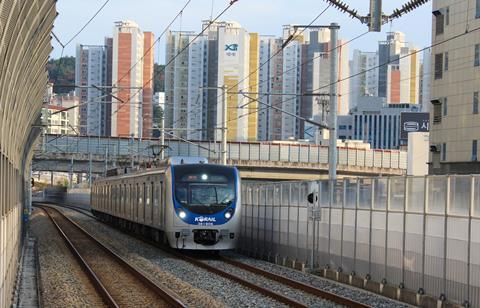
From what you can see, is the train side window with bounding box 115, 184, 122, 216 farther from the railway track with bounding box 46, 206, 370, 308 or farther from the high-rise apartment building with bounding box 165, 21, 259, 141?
the high-rise apartment building with bounding box 165, 21, 259, 141

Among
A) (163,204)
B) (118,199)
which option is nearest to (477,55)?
(118,199)

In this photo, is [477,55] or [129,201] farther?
[477,55]

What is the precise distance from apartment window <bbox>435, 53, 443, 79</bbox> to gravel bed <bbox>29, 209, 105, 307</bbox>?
35.8 m

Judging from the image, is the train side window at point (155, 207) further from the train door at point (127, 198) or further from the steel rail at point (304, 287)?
the train door at point (127, 198)

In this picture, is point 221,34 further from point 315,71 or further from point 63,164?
point 63,164

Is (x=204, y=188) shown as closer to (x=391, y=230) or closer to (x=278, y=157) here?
(x=391, y=230)

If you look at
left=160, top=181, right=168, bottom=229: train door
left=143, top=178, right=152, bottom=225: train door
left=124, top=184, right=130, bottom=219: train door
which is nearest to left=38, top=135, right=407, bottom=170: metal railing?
left=124, top=184, right=130, bottom=219: train door

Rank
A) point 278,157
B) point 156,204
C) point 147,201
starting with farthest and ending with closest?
point 278,157, point 147,201, point 156,204

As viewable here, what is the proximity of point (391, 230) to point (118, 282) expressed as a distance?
21.5ft

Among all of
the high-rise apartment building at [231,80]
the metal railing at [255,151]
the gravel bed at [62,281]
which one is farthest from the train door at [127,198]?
the high-rise apartment building at [231,80]

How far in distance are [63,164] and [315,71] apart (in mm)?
90211

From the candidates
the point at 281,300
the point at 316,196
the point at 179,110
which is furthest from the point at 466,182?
the point at 179,110

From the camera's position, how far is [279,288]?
20.0 meters

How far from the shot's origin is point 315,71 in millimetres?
172250
